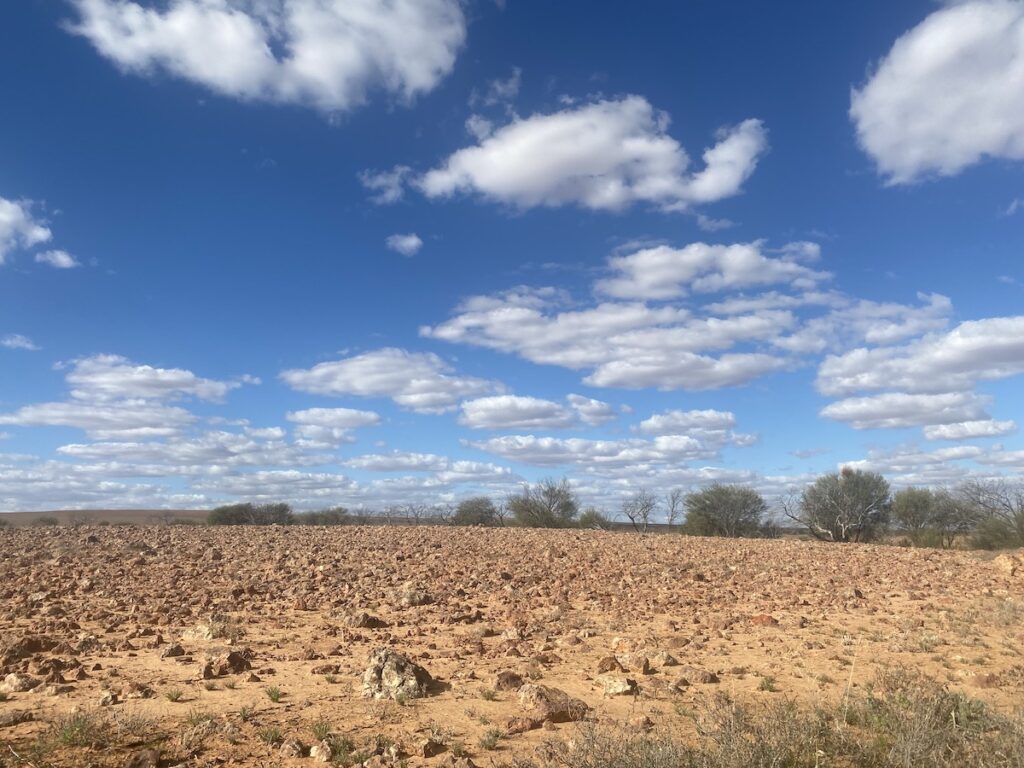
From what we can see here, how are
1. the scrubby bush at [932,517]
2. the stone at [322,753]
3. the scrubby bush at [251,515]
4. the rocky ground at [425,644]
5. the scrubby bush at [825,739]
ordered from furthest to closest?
the scrubby bush at [251,515]
the scrubby bush at [932,517]
the rocky ground at [425,644]
the stone at [322,753]
the scrubby bush at [825,739]

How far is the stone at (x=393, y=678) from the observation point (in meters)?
7.57

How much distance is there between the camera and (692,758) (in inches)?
218

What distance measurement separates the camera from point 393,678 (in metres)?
7.68

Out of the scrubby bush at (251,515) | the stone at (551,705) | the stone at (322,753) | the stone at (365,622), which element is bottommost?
the stone at (322,753)

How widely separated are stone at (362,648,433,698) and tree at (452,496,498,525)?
37.7 metres

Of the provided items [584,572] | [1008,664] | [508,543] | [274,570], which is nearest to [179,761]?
[1008,664]

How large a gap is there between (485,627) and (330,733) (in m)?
4.83

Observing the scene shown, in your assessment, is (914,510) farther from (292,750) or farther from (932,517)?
(292,750)

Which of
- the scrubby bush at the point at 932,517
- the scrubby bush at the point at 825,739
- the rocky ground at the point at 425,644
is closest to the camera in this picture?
the scrubby bush at the point at 825,739

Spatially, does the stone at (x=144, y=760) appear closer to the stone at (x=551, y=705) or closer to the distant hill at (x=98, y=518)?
the stone at (x=551, y=705)

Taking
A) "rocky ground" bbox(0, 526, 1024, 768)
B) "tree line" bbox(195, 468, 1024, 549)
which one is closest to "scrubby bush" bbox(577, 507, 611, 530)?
"tree line" bbox(195, 468, 1024, 549)

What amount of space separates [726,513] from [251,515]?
95.7 feet

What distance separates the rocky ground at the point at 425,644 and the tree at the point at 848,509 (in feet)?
83.3

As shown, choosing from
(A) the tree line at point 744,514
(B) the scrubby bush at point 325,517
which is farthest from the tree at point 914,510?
(B) the scrubby bush at point 325,517
